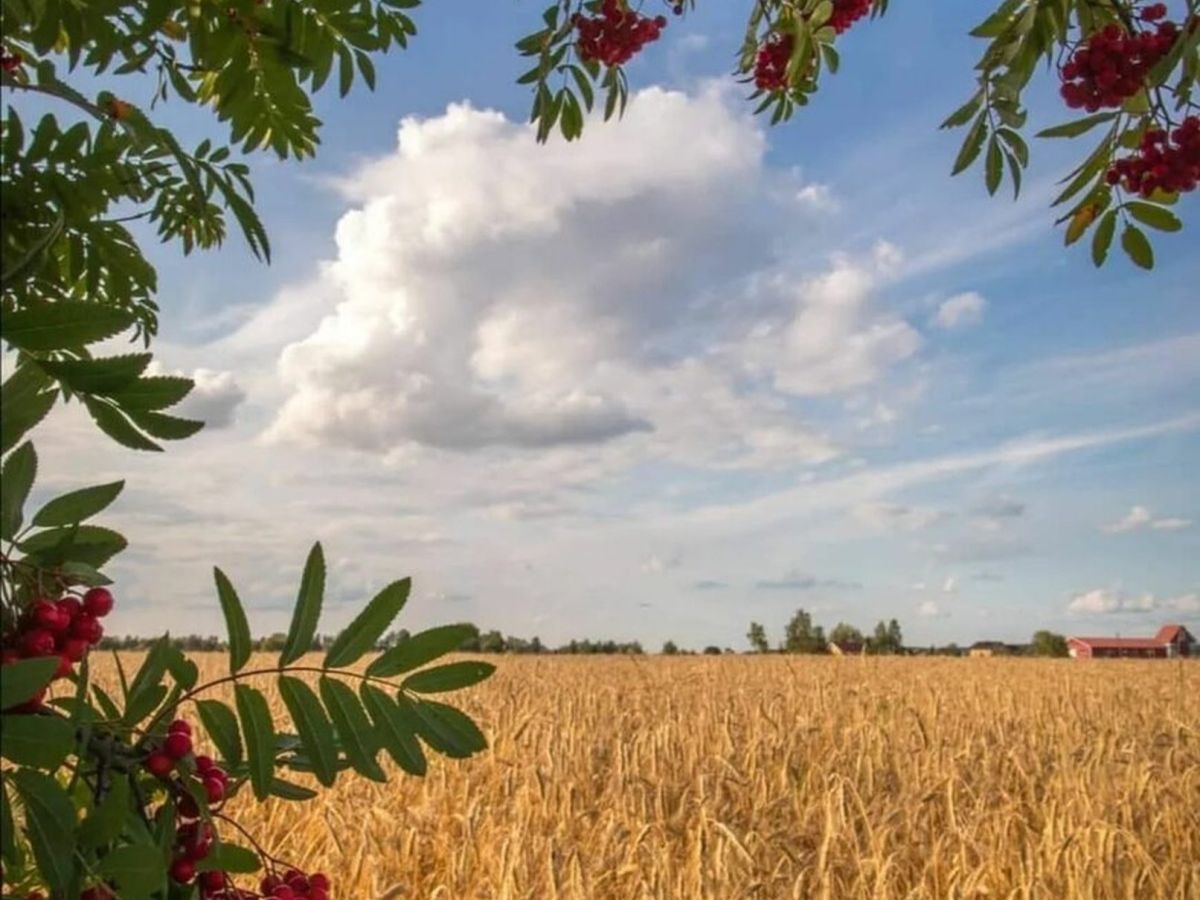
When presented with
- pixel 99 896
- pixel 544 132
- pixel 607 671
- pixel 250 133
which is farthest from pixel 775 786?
pixel 607 671

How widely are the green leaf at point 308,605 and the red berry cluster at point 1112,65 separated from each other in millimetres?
1287

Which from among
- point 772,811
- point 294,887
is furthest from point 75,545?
point 772,811

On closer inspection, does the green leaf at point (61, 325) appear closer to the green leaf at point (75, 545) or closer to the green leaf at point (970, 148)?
the green leaf at point (75, 545)

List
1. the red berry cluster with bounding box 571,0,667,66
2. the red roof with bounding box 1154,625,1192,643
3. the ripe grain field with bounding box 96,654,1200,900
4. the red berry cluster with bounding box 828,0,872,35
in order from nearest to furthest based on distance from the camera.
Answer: the red berry cluster with bounding box 571,0,667,66, the red berry cluster with bounding box 828,0,872,35, the ripe grain field with bounding box 96,654,1200,900, the red roof with bounding box 1154,625,1192,643

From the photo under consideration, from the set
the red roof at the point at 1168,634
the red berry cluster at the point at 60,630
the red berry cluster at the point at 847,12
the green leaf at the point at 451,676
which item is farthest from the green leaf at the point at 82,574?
the red roof at the point at 1168,634

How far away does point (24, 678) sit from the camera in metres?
0.55

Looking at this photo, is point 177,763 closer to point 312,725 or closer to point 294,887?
point 312,725

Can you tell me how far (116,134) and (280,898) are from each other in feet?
2.24

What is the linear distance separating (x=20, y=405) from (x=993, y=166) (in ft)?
4.64

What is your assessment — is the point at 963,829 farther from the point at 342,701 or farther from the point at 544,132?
the point at 342,701

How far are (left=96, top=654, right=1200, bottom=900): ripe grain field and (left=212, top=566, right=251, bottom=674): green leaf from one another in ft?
4.73

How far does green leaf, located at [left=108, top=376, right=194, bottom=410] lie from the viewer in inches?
26.9

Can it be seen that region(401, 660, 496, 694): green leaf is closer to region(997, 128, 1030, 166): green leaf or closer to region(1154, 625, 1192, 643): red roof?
region(997, 128, 1030, 166): green leaf

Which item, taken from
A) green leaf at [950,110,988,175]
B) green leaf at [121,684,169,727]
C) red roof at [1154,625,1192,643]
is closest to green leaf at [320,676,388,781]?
green leaf at [121,684,169,727]
